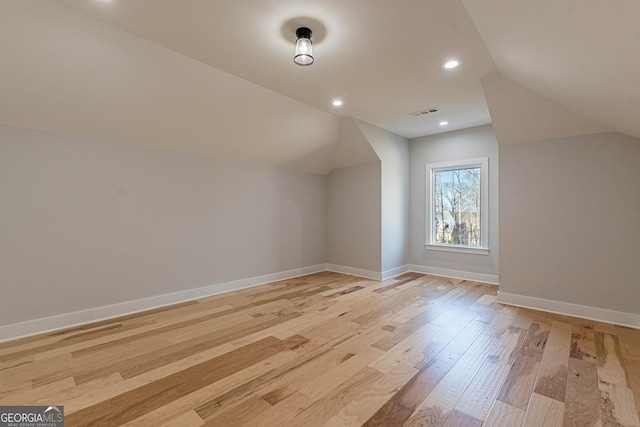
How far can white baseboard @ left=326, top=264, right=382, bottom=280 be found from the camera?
4777mm

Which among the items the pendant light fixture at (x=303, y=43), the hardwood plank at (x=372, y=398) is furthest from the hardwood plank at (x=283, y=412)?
the pendant light fixture at (x=303, y=43)

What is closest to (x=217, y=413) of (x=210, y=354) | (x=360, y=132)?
(x=210, y=354)

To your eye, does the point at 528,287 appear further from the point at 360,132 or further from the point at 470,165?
the point at 360,132

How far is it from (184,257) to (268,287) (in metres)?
1.32

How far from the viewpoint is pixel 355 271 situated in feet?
16.8

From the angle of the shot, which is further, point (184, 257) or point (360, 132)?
point (360, 132)

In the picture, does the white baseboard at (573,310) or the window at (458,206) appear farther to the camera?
the window at (458,206)

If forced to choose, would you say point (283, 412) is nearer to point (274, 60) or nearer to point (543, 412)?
point (543, 412)

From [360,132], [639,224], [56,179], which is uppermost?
[360,132]

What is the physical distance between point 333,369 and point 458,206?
3.98 meters

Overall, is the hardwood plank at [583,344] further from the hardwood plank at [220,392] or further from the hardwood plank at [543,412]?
the hardwood plank at [220,392]

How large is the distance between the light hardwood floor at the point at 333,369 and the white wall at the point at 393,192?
1.73 m

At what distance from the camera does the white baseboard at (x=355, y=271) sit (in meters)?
4.78

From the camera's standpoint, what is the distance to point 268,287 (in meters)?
4.31
